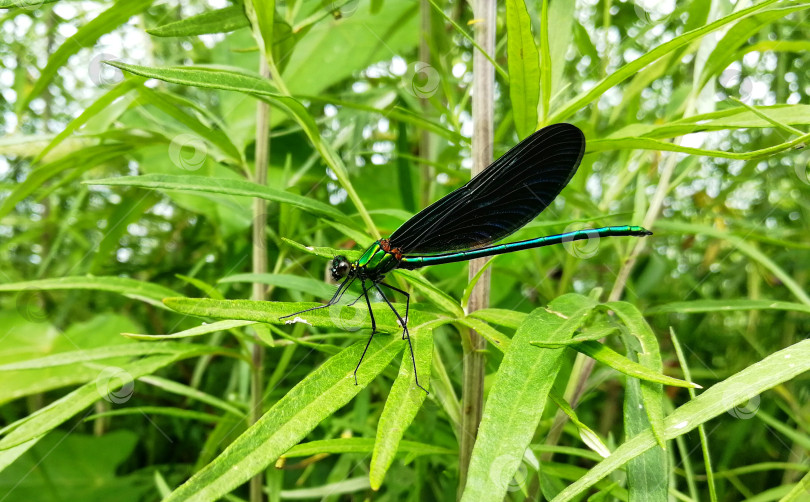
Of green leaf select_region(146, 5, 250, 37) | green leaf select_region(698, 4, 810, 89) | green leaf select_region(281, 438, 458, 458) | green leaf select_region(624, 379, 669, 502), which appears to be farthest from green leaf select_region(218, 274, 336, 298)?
green leaf select_region(698, 4, 810, 89)

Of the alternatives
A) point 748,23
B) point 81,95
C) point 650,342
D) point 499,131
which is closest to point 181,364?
point 81,95

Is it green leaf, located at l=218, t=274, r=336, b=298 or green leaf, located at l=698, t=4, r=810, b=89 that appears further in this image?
green leaf, located at l=218, t=274, r=336, b=298

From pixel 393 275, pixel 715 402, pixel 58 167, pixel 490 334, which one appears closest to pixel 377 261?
pixel 393 275

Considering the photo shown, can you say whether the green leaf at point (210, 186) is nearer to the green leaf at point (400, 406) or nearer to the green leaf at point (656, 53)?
the green leaf at point (400, 406)

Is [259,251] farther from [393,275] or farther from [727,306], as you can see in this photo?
[727,306]

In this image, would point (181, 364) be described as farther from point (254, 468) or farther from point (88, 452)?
point (254, 468)

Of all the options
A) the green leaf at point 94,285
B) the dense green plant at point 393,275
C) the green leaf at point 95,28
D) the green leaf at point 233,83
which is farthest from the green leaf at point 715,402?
the green leaf at point 95,28

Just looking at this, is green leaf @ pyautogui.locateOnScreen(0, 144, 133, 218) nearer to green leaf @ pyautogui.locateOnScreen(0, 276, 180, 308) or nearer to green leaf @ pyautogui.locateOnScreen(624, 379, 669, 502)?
green leaf @ pyautogui.locateOnScreen(0, 276, 180, 308)
